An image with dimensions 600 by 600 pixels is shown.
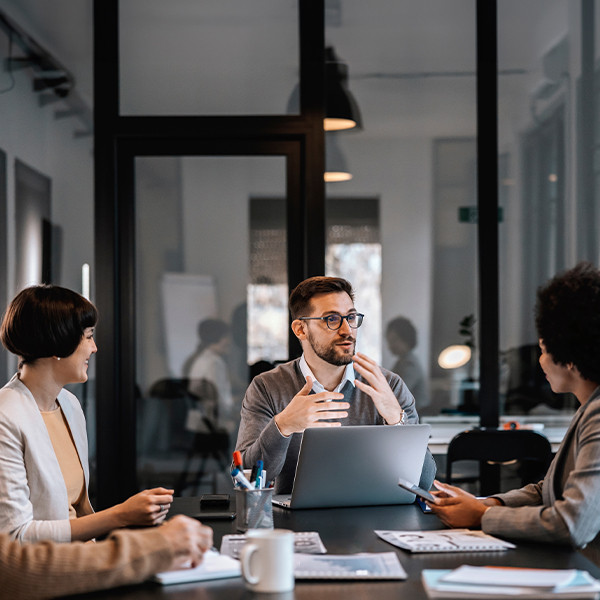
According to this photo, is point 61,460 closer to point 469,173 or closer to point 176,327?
point 176,327

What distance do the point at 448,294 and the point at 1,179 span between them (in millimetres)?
2331

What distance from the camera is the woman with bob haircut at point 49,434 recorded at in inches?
82.2

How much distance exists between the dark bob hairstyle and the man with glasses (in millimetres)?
674

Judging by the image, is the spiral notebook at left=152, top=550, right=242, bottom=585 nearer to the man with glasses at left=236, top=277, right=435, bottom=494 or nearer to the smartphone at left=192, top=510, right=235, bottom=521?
the smartphone at left=192, top=510, right=235, bottom=521

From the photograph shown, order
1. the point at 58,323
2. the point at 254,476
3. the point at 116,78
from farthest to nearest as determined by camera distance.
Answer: the point at 116,78 → the point at 58,323 → the point at 254,476

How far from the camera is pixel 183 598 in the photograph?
1.56 meters

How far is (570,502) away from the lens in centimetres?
188

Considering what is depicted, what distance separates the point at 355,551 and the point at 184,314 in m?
2.57

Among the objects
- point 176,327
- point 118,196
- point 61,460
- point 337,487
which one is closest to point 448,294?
point 176,327

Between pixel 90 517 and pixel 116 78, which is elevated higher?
pixel 116 78

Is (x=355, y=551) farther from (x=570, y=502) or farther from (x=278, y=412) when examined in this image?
(x=278, y=412)

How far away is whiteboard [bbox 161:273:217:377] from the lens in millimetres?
4328

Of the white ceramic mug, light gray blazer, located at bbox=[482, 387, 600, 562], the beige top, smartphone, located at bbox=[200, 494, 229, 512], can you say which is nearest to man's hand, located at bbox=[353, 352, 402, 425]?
smartphone, located at bbox=[200, 494, 229, 512]

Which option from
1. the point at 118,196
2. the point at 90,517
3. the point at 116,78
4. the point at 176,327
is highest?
the point at 116,78
